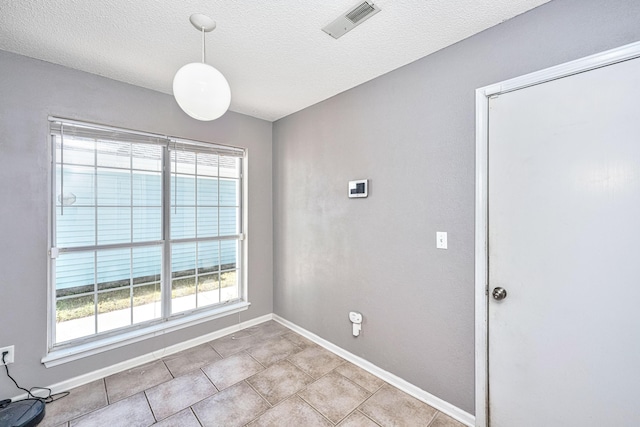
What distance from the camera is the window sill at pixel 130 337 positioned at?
2064 millimetres

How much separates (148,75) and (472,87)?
8.16 ft

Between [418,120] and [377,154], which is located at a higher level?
[418,120]

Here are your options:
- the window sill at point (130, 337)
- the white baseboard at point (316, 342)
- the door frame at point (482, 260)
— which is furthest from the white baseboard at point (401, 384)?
the window sill at point (130, 337)

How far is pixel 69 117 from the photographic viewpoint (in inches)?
82.9

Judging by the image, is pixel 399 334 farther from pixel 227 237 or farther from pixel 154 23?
pixel 154 23

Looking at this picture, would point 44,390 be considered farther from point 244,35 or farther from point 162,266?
point 244,35

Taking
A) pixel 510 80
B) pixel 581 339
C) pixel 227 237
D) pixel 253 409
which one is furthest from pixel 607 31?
pixel 227 237

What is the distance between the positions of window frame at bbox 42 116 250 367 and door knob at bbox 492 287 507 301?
2.51 meters

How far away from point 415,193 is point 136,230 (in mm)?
2480

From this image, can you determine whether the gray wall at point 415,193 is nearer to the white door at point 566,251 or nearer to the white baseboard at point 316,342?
the white baseboard at point 316,342

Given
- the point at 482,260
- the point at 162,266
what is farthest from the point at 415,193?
the point at 162,266

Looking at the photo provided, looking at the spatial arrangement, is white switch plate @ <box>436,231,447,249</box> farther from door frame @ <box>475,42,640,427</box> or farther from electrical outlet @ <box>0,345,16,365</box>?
electrical outlet @ <box>0,345,16,365</box>

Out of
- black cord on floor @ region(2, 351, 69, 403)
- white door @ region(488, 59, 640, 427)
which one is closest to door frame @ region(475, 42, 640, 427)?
white door @ region(488, 59, 640, 427)

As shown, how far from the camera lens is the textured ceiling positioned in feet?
4.87
